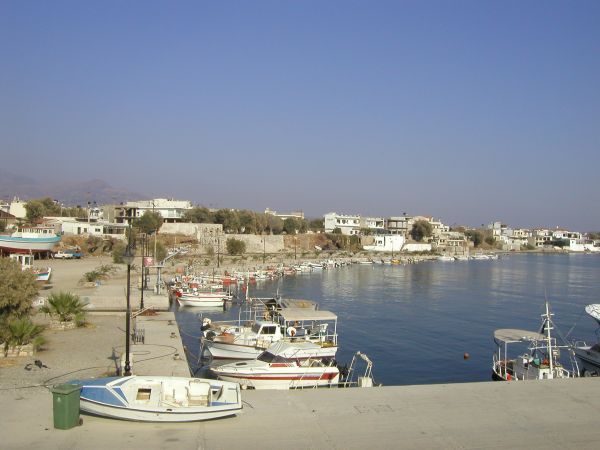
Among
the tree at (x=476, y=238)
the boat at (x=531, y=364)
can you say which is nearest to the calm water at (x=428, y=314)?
the boat at (x=531, y=364)

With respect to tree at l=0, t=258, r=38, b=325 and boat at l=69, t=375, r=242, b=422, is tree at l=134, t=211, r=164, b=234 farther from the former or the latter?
boat at l=69, t=375, r=242, b=422

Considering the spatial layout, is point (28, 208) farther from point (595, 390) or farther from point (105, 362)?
point (595, 390)

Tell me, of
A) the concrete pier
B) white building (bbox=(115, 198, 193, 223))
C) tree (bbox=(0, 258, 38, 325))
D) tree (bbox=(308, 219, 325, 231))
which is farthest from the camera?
tree (bbox=(308, 219, 325, 231))

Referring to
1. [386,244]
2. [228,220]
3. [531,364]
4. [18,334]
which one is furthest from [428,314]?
[386,244]

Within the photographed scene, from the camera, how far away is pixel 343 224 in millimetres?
142750

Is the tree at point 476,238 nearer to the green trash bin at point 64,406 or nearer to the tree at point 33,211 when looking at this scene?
the tree at point 33,211

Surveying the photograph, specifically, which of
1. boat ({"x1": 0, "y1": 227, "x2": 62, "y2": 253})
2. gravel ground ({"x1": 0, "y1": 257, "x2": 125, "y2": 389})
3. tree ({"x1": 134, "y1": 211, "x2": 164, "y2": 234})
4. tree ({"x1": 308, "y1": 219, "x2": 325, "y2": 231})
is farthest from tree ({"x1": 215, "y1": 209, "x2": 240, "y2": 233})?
gravel ground ({"x1": 0, "y1": 257, "x2": 125, "y2": 389})

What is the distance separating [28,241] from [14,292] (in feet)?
145

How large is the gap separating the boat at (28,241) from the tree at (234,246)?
107 feet

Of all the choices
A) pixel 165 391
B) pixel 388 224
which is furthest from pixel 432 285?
pixel 388 224

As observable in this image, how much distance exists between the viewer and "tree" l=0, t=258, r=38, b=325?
18.7 m

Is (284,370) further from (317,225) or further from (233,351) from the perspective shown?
(317,225)

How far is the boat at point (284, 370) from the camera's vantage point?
19.9 meters

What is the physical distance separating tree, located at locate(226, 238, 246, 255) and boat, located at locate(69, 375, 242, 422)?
3212 inches
